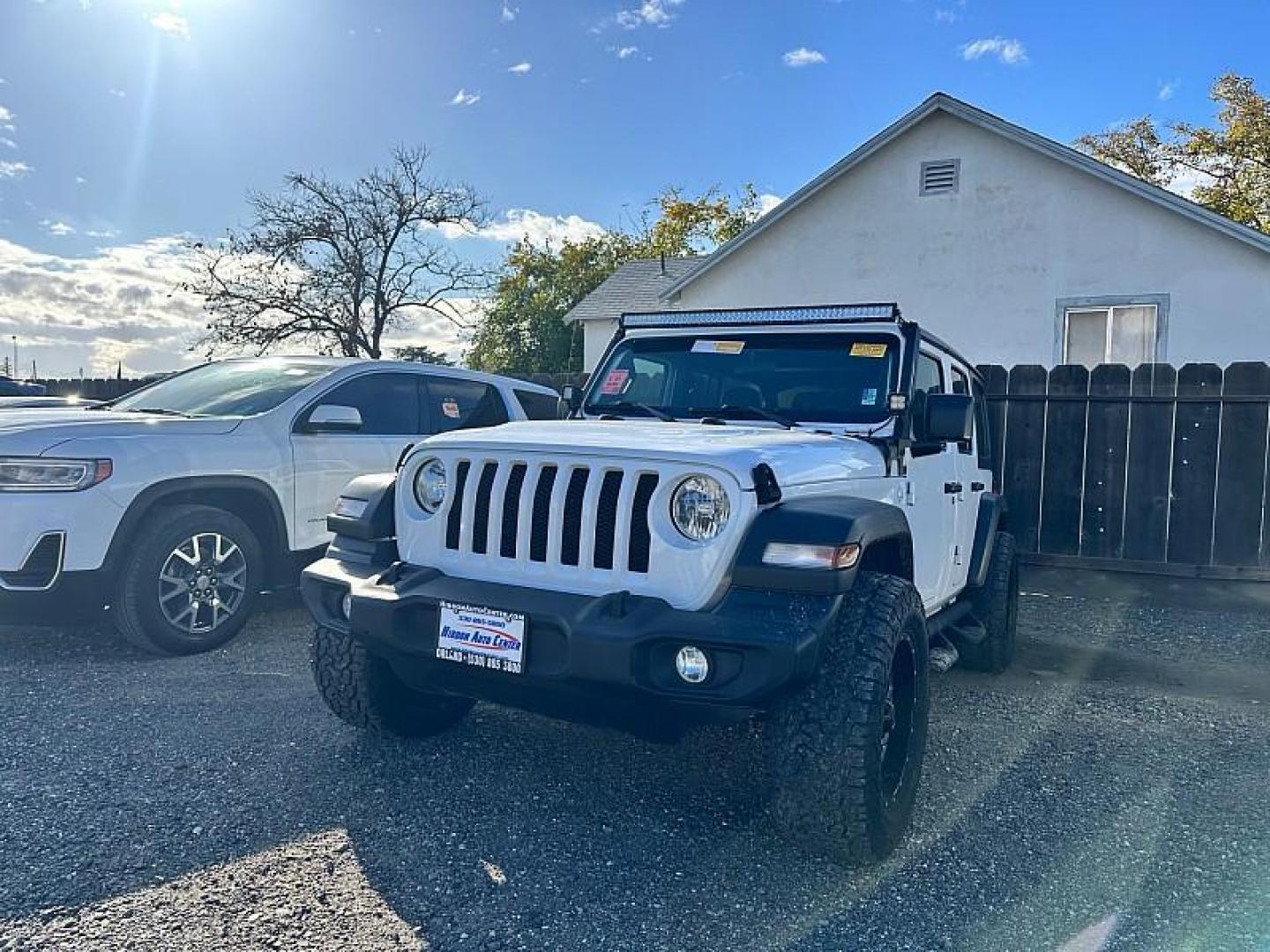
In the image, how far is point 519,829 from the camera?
3.09 m

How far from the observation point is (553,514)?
2971mm

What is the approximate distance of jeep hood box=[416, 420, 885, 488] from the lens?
9.46ft

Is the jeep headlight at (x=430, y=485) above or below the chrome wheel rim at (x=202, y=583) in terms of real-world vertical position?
above

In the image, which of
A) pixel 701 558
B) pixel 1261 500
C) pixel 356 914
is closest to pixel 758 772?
pixel 701 558

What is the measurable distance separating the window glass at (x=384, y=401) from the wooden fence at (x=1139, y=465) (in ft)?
15.9

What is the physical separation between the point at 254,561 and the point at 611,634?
3470 millimetres

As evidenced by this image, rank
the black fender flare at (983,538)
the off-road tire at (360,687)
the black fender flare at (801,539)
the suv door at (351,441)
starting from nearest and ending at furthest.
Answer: the black fender flare at (801,539)
the off-road tire at (360,687)
the black fender flare at (983,538)
the suv door at (351,441)

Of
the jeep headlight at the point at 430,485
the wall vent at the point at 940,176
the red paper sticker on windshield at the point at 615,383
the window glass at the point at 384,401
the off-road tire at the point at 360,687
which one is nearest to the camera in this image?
the jeep headlight at the point at 430,485

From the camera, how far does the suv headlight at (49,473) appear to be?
4.55 m

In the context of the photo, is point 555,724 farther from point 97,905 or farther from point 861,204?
point 861,204

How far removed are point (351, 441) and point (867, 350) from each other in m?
3.47

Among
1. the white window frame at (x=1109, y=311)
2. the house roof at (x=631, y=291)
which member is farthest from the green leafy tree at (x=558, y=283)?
the white window frame at (x=1109, y=311)

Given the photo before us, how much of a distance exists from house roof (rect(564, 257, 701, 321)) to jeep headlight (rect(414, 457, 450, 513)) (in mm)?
16963

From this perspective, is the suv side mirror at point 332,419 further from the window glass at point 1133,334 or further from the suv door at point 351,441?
the window glass at point 1133,334
